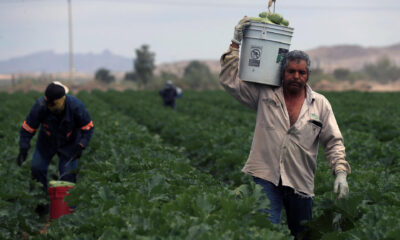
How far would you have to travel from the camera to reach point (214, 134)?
11.7 meters

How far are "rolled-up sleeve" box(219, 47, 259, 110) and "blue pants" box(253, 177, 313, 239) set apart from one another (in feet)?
2.38

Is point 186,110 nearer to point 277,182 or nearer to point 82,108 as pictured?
point 82,108

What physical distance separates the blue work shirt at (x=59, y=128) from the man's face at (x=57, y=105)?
96 millimetres

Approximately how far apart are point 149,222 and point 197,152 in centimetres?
807

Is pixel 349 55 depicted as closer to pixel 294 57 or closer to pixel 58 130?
pixel 58 130

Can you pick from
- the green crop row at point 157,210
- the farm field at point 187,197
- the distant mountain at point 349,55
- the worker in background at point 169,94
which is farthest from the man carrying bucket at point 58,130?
the distant mountain at point 349,55

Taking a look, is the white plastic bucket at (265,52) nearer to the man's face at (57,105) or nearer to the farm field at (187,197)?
the farm field at (187,197)

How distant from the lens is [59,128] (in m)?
6.95

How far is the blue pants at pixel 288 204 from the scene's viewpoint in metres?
4.39

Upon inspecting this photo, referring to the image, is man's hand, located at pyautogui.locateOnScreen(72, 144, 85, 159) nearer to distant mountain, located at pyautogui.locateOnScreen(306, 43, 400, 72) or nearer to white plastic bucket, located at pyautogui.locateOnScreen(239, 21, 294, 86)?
white plastic bucket, located at pyautogui.locateOnScreen(239, 21, 294, 86)

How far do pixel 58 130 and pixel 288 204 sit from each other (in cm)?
364

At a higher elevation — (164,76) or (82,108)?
(82,108)

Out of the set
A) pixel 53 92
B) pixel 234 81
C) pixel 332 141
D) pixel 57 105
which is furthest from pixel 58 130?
pixel 332 141

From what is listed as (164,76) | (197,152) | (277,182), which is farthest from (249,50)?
(164,76)
